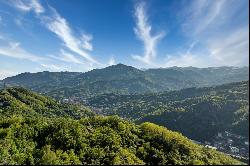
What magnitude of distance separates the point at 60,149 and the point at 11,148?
15404 mm

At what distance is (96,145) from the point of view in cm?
8019

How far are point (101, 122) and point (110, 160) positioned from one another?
34988 mm

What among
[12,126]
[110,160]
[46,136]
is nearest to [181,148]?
[110,160]

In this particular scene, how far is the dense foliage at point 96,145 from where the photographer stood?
213ft

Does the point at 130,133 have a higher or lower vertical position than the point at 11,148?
higher

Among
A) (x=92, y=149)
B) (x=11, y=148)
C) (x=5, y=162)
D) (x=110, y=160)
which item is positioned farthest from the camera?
(x=11, y=148)

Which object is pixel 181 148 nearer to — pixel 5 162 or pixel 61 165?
pixel 61 165

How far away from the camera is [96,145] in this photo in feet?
263

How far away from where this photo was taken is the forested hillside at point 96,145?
65062mm

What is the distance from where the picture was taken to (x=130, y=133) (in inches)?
3440

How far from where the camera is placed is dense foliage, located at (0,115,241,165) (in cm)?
6502

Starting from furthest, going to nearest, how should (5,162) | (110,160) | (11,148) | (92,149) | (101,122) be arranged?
1. (101,122)
2. (11,148)
3. (92,149)
4. (5,162)
5. (110,160)

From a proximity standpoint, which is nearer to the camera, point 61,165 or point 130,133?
point 61,165

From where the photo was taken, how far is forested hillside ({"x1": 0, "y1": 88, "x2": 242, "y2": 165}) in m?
65.1
